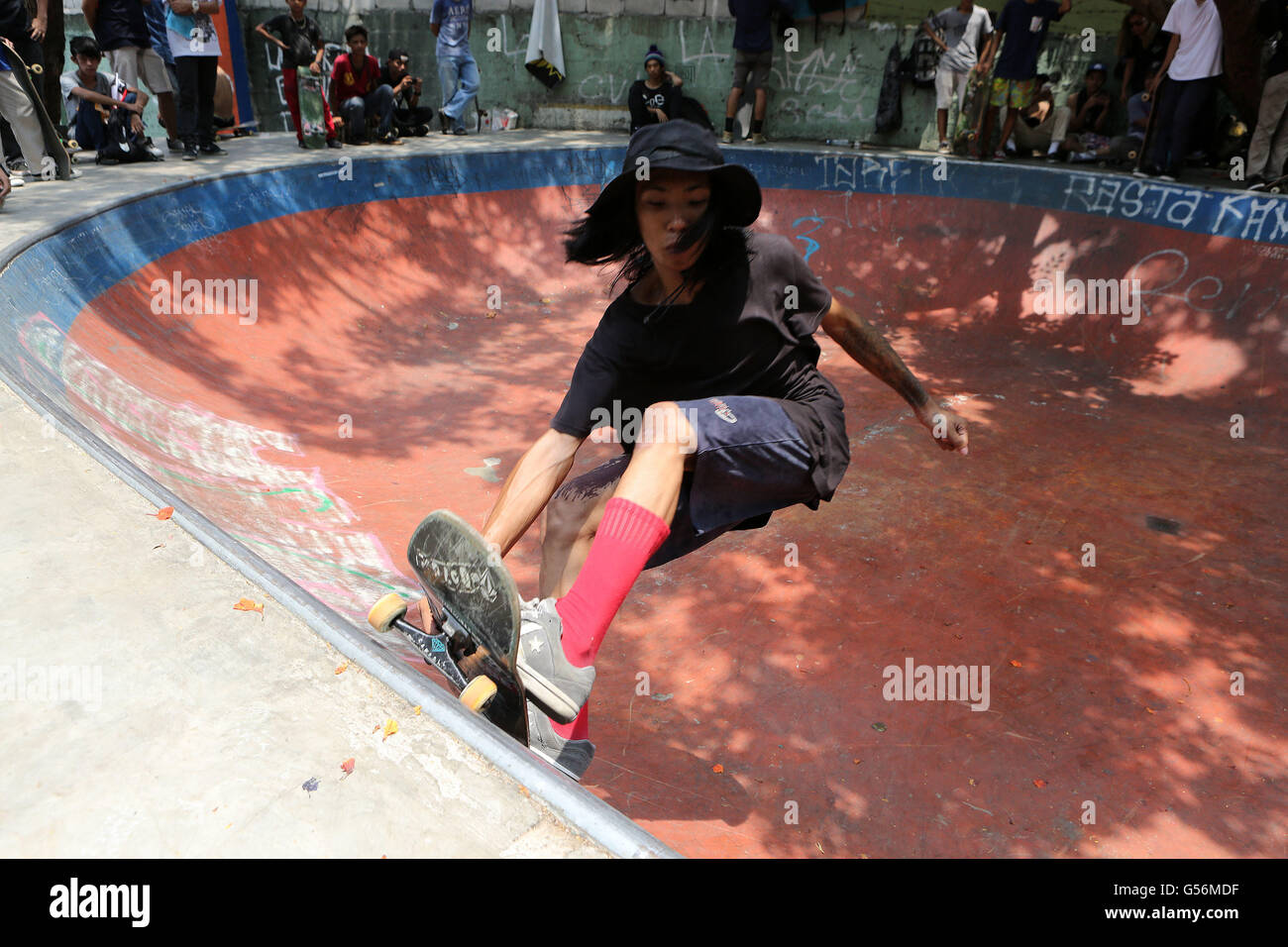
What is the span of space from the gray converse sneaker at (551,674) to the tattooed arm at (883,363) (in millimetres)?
1274

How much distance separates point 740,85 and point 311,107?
18.3ft

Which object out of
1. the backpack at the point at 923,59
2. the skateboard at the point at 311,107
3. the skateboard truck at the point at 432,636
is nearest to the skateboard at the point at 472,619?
the skateboard truck at the point at 432,636

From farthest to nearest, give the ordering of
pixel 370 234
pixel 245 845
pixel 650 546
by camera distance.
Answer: pixel 370 234 < pixel 650 546 < pixel 245 845

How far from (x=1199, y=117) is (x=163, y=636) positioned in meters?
10.9

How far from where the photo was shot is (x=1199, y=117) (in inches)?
356

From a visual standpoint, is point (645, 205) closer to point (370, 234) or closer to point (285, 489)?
point (285, 489)

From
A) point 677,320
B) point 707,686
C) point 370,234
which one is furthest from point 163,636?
point 370,234

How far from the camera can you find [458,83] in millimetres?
12062

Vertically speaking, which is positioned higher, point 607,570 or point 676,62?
point 676,62

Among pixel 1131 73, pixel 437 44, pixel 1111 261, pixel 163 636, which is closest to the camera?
pixel 163 636

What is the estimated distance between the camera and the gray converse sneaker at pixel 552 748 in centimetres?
193

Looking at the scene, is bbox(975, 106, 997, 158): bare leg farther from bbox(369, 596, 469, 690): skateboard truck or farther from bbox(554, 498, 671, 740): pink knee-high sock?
bbox(369, 596, 469, 690): skateboard truck
